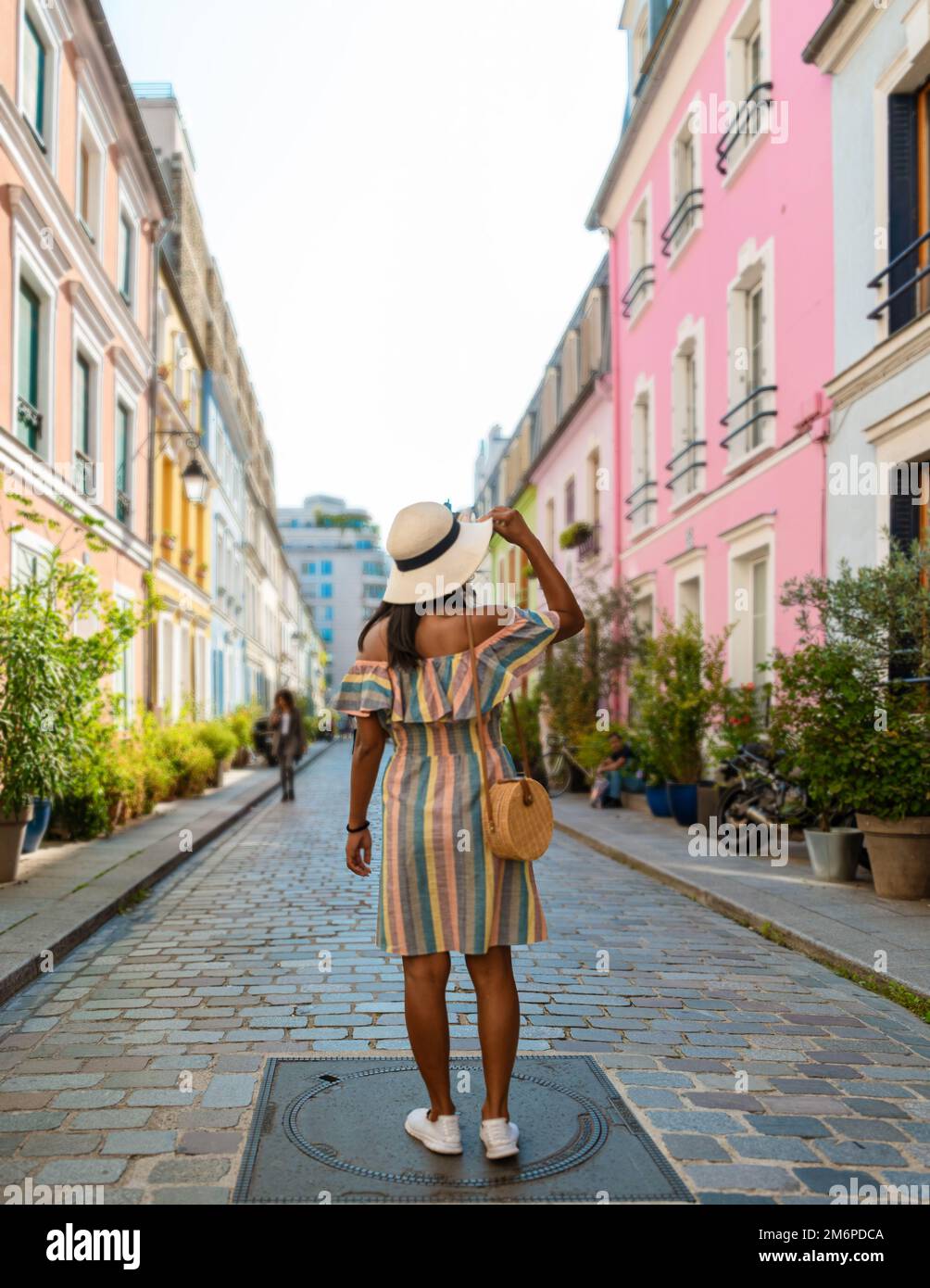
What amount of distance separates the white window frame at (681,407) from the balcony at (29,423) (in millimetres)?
7977

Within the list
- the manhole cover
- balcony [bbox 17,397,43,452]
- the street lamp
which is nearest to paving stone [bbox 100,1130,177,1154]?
the manhole cover

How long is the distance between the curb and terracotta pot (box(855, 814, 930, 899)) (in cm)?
101

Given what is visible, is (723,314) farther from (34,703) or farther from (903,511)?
(34,703)

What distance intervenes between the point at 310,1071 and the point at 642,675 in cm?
1000

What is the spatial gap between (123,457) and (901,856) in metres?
13.7

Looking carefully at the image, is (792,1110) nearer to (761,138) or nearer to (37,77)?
(761,138)

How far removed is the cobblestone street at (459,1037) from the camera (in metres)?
3.33

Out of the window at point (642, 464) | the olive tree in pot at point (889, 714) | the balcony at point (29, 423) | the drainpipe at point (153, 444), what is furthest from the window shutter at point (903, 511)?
the drainpipe at point (153, 444)

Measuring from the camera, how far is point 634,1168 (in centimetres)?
319

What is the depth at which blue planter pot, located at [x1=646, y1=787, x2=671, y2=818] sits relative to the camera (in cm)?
1383

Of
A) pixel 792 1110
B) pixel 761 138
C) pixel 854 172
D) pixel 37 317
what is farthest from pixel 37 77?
pixel 792 1110

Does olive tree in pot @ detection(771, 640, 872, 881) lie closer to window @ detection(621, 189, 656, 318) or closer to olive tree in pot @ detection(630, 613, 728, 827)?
olive tree in pot @ detection(630, 613, 728, 827)

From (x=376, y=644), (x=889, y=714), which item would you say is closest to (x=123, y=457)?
(x=889, y=714)
